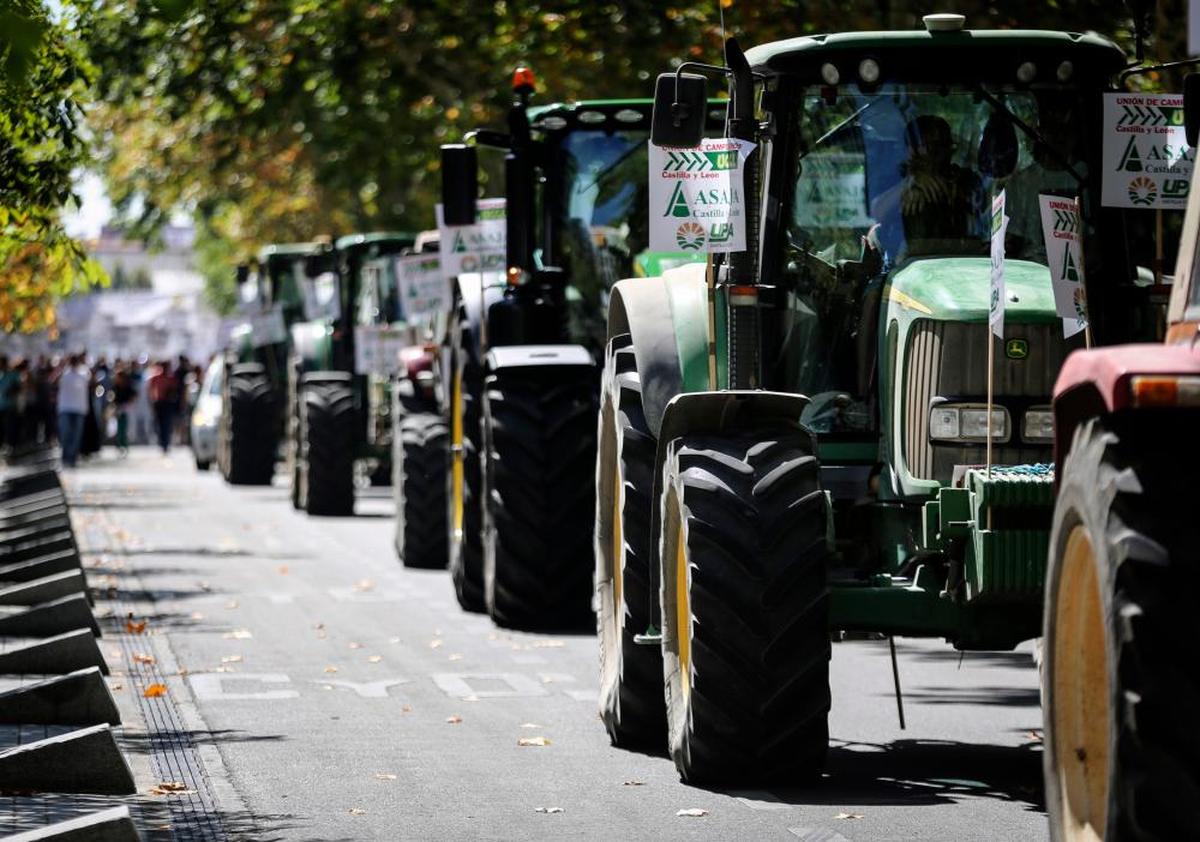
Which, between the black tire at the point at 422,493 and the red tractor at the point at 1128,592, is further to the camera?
the black tire at the point at 422,493

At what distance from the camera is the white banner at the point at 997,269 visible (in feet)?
27.8

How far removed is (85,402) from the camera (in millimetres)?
40312

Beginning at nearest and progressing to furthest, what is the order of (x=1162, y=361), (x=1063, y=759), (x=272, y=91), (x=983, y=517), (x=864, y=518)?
(x=1162, y=361), (x=1063, y=759), (x=983, y=517), (x=864, y=518), (x=272, y=91)

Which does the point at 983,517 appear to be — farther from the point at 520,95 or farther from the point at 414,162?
the point at 414,162

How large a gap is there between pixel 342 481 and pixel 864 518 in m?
16.5

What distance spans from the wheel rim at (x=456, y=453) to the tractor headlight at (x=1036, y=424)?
27.4 feet

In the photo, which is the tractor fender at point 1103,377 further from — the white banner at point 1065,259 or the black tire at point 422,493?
the black tire at point 422,493

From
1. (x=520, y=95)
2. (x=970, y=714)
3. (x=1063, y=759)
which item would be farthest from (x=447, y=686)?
(x=1063, y=759)

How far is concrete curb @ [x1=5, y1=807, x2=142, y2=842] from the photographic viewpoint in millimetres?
7250

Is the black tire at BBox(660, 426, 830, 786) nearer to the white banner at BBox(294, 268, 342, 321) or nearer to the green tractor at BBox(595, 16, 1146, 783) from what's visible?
the green tractor at BBox(595, 16, 1146, 783)

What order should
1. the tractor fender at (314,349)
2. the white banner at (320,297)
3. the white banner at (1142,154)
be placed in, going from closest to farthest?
the white banner at (1142,154), the tractor fender at (314,349), the white banner at (320,297)

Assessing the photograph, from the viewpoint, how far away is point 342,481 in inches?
1008

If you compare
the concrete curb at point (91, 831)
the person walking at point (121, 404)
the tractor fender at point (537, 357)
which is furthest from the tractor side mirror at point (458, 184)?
the person walking at point (121, 404)

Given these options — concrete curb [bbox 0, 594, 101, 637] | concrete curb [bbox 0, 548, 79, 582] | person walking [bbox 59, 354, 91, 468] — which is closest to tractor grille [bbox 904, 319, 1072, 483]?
concrete curb [bbox 0, 594, 101, 637]
